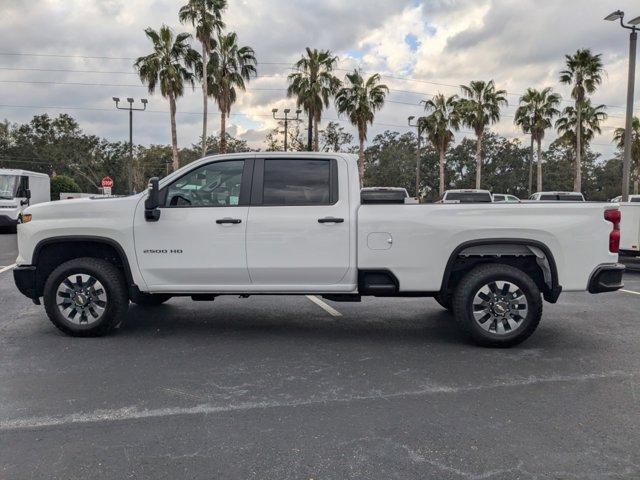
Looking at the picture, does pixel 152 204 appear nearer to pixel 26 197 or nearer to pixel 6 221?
pixel 6 221

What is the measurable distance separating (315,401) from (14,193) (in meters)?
21.0

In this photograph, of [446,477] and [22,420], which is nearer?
[446,477]

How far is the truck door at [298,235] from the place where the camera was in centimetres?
543

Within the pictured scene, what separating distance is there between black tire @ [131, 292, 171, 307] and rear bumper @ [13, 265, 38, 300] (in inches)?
41.9

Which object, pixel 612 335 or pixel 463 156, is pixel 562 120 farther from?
pixel 612 335

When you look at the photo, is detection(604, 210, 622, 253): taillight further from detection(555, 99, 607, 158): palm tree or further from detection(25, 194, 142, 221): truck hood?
detection(555, 99, 607, 158): palm tree

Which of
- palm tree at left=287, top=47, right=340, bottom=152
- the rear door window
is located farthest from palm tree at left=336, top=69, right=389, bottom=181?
the rear door window

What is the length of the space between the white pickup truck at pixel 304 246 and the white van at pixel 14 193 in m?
16.8

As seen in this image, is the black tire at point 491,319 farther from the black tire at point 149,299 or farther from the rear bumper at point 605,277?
the black tire at point 149,299

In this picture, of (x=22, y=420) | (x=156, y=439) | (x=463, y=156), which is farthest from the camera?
(x=463, y=156)

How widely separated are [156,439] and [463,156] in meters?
73.2

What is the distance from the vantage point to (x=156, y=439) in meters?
3.37

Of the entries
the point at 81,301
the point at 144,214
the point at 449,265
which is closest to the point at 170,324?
the point at 81,301

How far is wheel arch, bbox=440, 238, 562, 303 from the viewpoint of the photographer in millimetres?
5340
